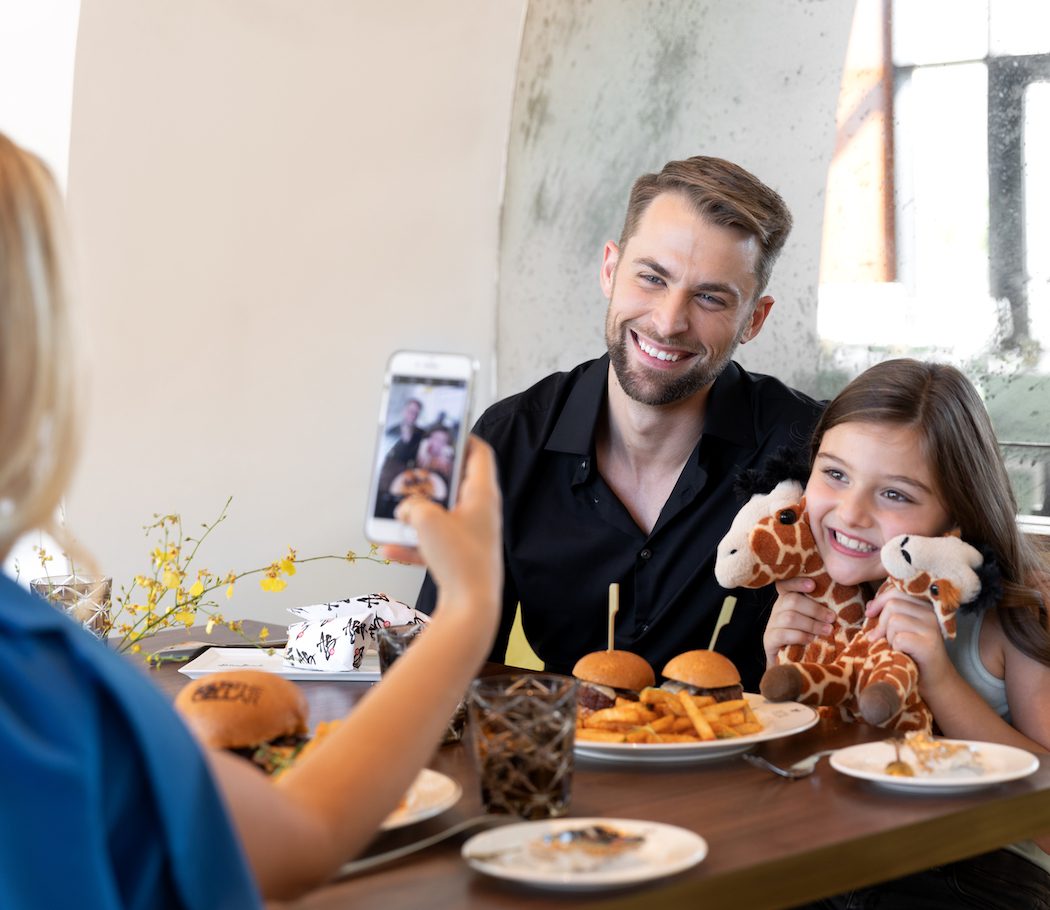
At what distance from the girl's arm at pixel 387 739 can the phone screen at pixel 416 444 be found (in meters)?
0.10

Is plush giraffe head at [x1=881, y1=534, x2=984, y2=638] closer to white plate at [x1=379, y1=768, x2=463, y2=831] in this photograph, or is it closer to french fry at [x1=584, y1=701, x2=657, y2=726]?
french fry at [x1=584, y1=701, x2=657, y2=726]

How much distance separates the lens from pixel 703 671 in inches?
56.5

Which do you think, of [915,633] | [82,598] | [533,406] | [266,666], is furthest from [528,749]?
[533,406]

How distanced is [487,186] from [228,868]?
12.1ft

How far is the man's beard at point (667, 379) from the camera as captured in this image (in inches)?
90.9

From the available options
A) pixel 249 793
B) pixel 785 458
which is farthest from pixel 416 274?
pixel 249 793

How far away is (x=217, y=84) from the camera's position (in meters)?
3.71

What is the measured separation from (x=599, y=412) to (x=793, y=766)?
1.26 meters

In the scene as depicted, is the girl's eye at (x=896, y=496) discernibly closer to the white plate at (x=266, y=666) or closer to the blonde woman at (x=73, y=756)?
the white plate at (x=266, y=666)

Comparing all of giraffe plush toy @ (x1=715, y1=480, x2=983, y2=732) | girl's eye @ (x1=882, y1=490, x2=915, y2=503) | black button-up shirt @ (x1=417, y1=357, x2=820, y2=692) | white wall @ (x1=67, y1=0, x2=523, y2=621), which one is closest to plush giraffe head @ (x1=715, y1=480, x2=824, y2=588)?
giraffe plush toy @ (x1=715, y1=480, x2=983, y2=732)

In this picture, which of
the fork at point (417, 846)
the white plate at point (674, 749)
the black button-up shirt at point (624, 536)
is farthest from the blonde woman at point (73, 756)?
the black button-up shirt at point (624, 536)

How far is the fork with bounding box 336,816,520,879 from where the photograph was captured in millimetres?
992

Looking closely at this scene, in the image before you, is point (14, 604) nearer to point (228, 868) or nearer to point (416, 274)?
point (228, 868)

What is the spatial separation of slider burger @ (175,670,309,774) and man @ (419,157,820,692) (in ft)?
3.39
